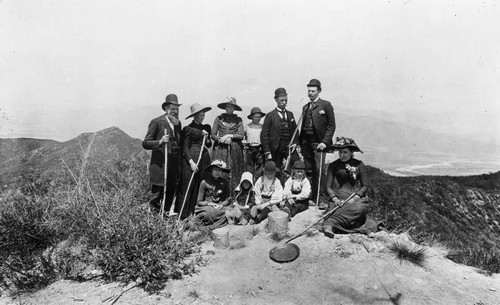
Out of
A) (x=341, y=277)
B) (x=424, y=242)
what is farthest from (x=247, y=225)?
(x=424, y=242)

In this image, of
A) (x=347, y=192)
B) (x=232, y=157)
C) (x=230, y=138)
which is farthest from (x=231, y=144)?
(x=347, y=192)

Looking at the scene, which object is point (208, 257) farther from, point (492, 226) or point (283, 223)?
point (492, 226)

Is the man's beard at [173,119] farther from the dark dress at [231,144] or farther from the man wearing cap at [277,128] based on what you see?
the man wearing cap at [277,128]

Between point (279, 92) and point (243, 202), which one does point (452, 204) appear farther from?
point (243, 202)

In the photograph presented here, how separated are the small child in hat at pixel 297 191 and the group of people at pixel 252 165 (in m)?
0.02

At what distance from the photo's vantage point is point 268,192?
577 cm

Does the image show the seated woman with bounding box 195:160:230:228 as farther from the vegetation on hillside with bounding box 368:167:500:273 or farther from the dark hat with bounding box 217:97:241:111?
the vegetation on hillside with bounding box 368:167:500:273

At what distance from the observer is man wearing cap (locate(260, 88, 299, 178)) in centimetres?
612

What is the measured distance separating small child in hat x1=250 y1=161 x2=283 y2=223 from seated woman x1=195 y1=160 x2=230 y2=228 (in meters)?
0.58

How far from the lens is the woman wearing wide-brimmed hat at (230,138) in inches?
243

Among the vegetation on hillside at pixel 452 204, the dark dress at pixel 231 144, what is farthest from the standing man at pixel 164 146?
the vegetation on hillside at pixel 452 204

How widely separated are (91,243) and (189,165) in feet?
6.72

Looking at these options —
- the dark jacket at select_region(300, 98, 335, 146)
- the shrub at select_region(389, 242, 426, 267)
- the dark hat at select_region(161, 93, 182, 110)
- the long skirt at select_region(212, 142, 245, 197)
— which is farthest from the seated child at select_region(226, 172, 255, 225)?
the shrub at select_region(389, 242, 426, 267)

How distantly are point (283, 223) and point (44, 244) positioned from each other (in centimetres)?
391
